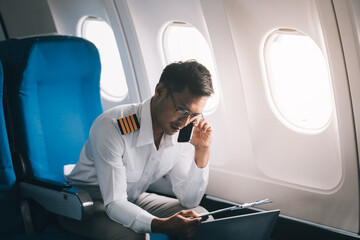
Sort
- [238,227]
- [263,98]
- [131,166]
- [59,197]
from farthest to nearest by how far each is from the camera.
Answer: [263,98] → [131,166] → [59,197] → [238,227]

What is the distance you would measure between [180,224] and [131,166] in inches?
21.1

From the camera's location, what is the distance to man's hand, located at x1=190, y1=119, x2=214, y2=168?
2.61m

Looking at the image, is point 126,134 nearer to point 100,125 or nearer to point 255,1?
point 100,125

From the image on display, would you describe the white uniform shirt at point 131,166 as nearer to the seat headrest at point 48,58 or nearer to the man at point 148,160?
the man at point 148,160

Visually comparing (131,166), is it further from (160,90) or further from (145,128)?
(160,90)

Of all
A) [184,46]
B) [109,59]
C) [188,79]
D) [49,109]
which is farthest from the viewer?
[109,59]

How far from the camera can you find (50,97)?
2912mm

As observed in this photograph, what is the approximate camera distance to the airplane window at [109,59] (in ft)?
16.1

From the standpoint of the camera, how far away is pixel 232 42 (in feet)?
10.3

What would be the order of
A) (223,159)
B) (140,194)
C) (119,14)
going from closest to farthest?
(140,194)
(223,159)
(119,14)

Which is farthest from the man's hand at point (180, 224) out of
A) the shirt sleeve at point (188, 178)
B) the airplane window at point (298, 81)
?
the airplane window at point (298, 81)

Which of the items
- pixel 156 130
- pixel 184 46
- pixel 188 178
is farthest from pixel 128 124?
pixel 184 46

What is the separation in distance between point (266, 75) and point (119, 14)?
1.51 m

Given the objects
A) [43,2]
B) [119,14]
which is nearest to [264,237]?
[119,14]
